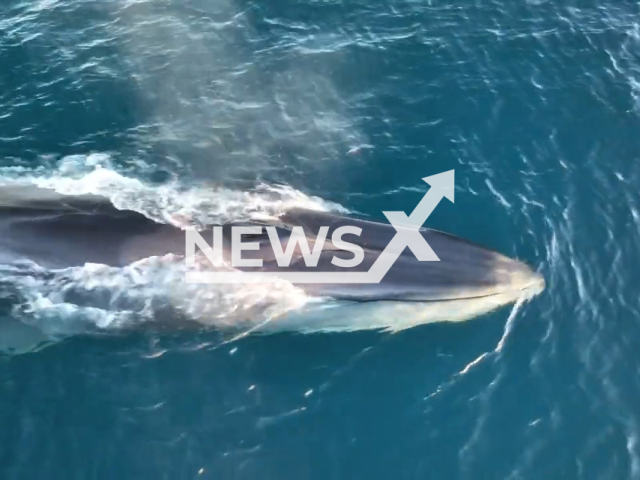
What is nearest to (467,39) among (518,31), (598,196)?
(518,31)

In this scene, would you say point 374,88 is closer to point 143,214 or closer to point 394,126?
point 394,126

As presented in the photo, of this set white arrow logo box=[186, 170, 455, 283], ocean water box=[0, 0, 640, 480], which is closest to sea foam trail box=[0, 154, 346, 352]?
ocean water box=[0, 0, 640, 480]

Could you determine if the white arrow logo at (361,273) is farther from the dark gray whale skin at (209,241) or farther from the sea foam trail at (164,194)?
the sea foam trail at (164,194)

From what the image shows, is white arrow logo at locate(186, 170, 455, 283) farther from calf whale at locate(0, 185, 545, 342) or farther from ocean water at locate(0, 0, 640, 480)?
ocean water at locate(0, 0, 640, 480)

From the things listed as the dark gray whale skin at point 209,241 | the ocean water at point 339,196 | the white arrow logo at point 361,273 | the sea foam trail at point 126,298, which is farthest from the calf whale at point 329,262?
the ocean water at point 339,196

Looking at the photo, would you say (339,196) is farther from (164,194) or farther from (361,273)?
(164,194)

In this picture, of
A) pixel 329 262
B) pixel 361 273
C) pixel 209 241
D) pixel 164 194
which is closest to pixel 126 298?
pixel 209 241
